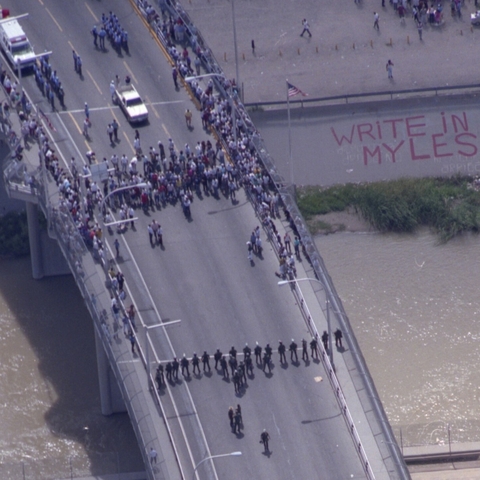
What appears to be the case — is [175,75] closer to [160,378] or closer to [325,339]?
[325,339]

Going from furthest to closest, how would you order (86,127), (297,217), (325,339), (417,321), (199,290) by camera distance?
(86,127)
(417,321)
(297,217)
(199,290)
(325,339)

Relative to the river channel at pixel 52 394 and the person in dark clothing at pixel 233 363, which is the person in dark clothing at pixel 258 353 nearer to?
the person in dark clothing at pixel 233 363

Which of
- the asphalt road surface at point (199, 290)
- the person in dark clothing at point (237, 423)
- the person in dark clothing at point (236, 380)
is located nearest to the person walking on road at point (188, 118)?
the asphalt road surface at point (199, 290)

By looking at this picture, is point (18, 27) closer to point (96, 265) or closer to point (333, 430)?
point (96, 265)

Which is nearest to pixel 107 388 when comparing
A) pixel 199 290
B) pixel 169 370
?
pixel 199 290

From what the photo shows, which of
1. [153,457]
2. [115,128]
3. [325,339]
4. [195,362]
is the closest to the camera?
[153,457]

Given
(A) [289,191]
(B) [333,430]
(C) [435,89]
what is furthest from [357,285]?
(B) [333,430]

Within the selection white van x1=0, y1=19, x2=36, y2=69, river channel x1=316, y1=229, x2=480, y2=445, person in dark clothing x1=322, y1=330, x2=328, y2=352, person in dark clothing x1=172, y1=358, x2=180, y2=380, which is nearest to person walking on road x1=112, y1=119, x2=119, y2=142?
white van x1=0, y1=19, x2=36, y2=69
